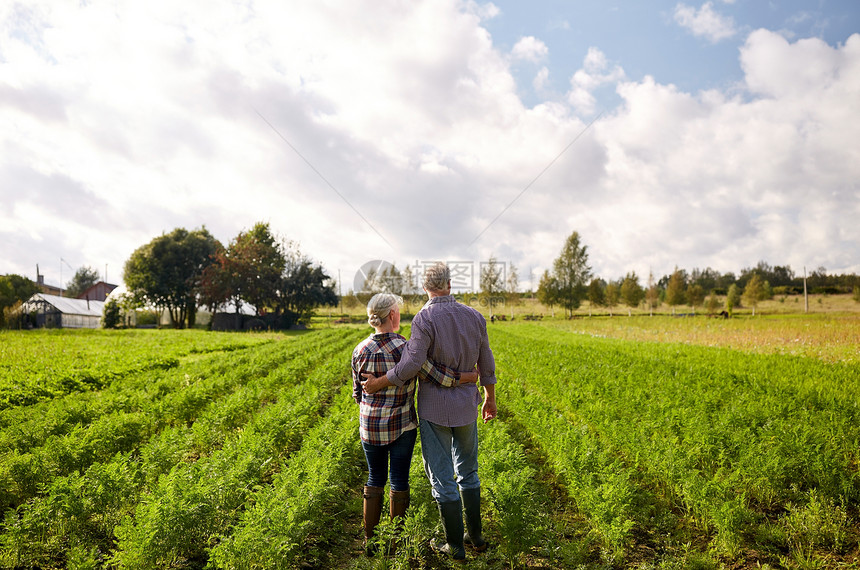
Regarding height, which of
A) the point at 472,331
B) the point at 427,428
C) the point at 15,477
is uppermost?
the point at 472,331

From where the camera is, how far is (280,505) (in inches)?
143

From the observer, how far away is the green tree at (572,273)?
50.6m

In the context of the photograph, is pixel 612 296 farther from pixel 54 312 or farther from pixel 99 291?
pixel 99 291

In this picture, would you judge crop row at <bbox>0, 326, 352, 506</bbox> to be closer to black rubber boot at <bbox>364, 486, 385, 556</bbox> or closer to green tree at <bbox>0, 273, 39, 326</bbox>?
black rubber boot at <bbox>364, 486, 385, 556</bbox>

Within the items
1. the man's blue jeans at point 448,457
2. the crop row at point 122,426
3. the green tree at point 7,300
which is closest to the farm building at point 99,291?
the green tree at point 7,300

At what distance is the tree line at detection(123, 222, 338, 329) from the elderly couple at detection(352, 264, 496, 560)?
38664mm

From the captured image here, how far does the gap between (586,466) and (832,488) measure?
248cm

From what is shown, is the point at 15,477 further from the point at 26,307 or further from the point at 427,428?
the point at 26,307

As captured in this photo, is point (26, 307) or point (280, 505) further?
point (26, 307)

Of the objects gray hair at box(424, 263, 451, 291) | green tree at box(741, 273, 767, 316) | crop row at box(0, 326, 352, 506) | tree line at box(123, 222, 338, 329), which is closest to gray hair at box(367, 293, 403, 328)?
gray hair at box(424, 263, 451, 291)

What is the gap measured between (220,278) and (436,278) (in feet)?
130

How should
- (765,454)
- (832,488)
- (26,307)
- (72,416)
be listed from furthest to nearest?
(26,307)
(72,416)
(765,454)
(832,488)

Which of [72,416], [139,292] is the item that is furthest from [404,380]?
[139,292]

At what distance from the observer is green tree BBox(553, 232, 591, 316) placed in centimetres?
5062
